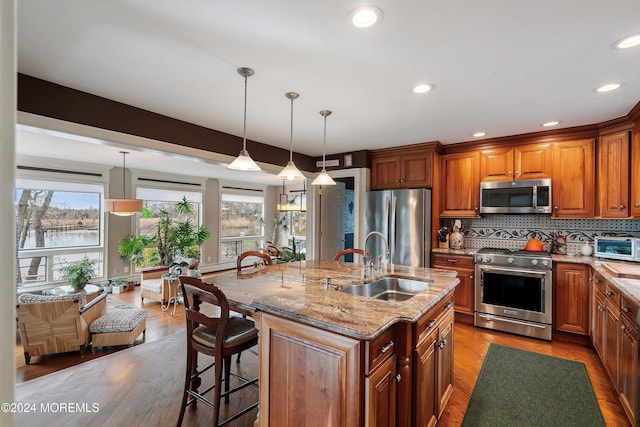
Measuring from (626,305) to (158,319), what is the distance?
5.23 m

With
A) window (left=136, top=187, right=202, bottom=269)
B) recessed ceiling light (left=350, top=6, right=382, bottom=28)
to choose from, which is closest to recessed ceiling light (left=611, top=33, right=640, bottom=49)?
recessed ceiling light (left=350, top=6, right=382, bottom=28)

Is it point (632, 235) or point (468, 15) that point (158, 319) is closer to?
point (468, 15)

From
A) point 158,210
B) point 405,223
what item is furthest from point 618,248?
point 158,210

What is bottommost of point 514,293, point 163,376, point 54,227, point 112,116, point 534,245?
point 163,376

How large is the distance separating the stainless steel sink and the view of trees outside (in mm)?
6098

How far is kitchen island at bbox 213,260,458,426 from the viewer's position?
4.27 ft

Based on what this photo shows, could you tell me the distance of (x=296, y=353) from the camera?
57.8 inches

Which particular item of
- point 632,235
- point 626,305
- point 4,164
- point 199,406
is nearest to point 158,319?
point 199,406

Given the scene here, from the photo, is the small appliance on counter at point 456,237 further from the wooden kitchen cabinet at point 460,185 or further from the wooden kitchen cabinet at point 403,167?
the wooden kitchen cabinet at point 403,167

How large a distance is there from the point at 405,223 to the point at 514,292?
1.49 metres

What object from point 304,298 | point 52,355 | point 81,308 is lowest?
point 52,355

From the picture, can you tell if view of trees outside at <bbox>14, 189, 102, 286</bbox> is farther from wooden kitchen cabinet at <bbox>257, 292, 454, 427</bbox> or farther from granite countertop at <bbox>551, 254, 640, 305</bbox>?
granite countertop at <bbox>551, 254, 640, 305</bbox>

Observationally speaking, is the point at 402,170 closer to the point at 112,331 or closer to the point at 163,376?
the point at 163,376

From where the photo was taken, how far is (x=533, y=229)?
3.91 m
